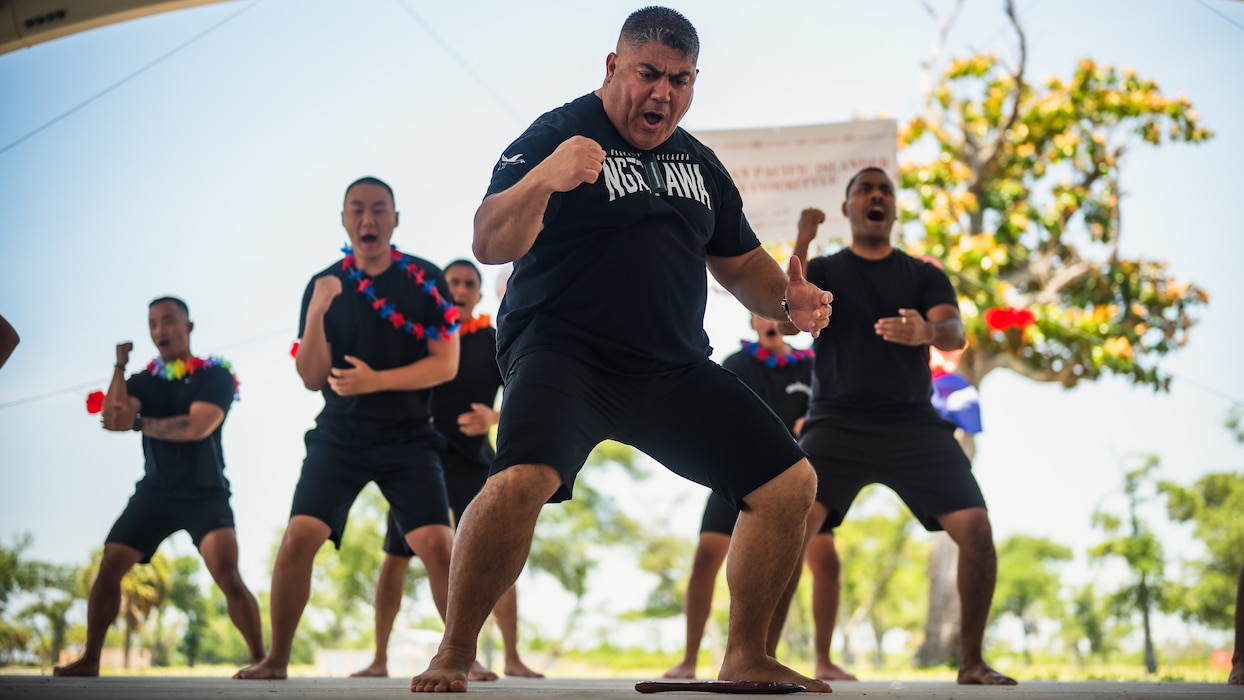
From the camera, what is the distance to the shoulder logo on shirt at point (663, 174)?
3189 mm

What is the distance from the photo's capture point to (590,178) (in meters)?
2.85

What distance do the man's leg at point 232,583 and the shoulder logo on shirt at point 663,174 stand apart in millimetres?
3696

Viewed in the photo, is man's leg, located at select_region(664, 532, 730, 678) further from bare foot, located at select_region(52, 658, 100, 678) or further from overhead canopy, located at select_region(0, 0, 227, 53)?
overhead canopy, located at select_region(0, 0, 227, 53)

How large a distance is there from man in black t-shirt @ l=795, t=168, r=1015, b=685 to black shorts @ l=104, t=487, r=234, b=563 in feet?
10.2

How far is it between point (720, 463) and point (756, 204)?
225 inches

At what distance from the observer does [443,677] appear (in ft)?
8.98

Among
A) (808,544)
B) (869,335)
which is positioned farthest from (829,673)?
(869,335)

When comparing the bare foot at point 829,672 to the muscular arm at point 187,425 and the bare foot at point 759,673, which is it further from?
the muscular arm at point 187,425

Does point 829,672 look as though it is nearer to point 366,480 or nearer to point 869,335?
point 869,335

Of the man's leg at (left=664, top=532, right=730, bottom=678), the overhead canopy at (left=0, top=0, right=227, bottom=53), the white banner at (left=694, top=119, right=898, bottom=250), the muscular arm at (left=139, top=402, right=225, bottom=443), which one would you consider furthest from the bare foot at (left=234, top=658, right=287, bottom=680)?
the overhead canopy at (left=0, top=0, right=227, bottom=53)

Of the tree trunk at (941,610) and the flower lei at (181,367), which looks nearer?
the flower lei at (181,367)

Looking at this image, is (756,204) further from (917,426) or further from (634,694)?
(634,694)

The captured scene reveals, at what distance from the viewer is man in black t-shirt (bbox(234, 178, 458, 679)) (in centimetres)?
499

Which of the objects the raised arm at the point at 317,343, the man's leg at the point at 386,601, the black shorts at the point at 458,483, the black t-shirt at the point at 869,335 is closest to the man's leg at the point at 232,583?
the man's leg at the point at 386,601
